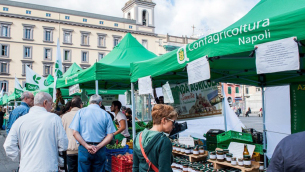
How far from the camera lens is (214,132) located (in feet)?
16.4

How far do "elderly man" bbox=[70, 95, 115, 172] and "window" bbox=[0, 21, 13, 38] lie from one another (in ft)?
142

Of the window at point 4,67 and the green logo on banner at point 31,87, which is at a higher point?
the window at point 4,67

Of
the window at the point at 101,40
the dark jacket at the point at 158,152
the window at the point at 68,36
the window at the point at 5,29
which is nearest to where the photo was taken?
the dark jacket at the point at 158,152

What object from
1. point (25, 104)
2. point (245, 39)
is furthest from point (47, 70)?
→ point (245, 39)

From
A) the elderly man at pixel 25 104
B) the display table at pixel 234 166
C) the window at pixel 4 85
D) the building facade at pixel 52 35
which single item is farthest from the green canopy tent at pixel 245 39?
the building facade at pixel 52 35

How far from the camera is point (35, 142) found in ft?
9.80

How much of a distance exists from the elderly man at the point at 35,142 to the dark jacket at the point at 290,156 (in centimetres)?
248

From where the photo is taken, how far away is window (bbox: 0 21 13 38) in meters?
40.2

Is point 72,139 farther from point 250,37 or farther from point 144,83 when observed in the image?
point 250,37

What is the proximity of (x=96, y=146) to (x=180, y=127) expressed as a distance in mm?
2159

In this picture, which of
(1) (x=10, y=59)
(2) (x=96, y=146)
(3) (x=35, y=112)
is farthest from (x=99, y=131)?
(1) (x=10, y=59)

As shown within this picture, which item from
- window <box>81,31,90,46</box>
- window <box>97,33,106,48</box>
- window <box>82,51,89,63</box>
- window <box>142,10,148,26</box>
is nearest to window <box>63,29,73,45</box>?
window <box>81,31,90,46</box>

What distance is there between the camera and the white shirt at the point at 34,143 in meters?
2.96

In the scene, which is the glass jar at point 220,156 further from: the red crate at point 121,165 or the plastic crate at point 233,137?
the red crate at point 121,165
